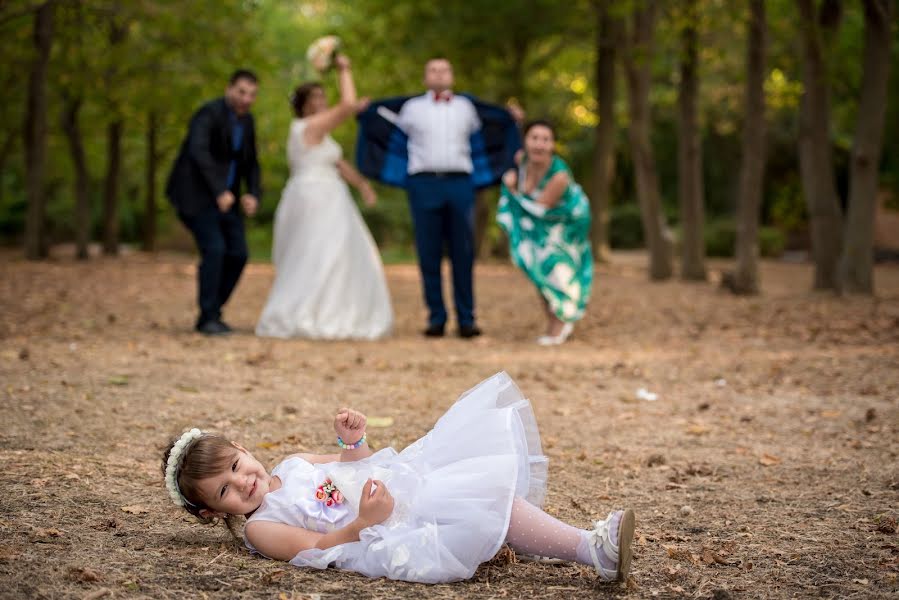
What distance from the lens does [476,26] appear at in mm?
20828

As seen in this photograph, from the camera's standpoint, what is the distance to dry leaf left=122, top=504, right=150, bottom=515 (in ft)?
14.1

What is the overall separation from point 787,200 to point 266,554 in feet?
100

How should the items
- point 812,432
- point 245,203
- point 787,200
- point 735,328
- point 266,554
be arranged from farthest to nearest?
point 787,200, point 735,328, point 245,203, point 812,432, point 266,554

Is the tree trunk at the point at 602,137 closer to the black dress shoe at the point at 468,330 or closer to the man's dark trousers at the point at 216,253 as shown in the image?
the black dress shoe at the point at 468,330

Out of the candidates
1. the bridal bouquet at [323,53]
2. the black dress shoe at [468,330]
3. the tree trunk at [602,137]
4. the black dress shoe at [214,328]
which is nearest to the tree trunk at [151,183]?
the tree trunk at [602,137]

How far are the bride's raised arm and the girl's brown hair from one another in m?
6.51

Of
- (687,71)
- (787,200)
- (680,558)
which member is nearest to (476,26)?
(687,71)

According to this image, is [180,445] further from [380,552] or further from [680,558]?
[680,558]

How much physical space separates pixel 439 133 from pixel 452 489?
6852 mm

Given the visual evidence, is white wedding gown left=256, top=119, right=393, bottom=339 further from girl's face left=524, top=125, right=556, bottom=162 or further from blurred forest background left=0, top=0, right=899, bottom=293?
blurred forest background left=0, top=0, right=899, bottom=293

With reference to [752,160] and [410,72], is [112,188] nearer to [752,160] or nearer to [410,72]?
[410,72]

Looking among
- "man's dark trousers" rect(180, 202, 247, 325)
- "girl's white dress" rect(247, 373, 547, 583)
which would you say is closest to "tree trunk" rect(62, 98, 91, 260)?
"man's dark trousers" rect(180, 202, 247, 325)

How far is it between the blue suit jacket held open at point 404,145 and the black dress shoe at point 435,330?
1375 mm

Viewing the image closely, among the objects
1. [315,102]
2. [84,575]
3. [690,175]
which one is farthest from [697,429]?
[690,175]
